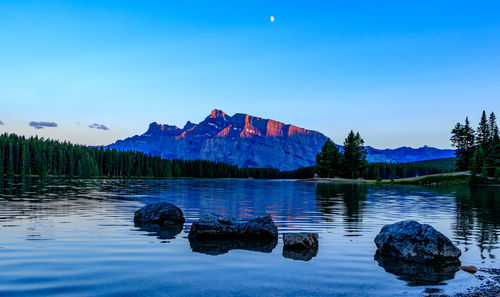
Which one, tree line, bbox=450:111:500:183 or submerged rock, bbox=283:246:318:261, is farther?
tree line, bbox=450:111:500:183

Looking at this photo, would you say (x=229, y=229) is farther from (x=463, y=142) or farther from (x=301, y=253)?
(x=463, y=142)

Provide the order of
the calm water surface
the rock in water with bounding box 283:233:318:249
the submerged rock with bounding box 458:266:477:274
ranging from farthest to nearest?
1. the rock in water with bounding box 283:233:318:249
2. the submerged rock with bounding box 458:266:477:274
3. the calm water surface

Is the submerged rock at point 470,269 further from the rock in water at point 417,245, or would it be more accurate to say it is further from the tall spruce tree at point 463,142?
the tall spruce tree at point 463,142

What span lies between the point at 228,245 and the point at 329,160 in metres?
155

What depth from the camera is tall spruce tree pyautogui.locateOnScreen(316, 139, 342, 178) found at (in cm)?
16825

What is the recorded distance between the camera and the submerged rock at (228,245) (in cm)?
1681

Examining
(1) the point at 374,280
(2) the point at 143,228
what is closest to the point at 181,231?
(2) the point at 143,228

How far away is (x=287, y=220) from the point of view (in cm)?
2872

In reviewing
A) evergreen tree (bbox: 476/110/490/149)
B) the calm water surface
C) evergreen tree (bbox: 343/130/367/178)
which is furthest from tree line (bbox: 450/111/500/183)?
the calm water surface

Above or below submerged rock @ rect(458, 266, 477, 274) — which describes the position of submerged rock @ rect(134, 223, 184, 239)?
below

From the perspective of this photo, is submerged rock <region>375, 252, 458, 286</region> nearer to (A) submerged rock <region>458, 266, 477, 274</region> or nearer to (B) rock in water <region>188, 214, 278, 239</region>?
(A) submerged rock <region>458, 266, 477, 274</region>

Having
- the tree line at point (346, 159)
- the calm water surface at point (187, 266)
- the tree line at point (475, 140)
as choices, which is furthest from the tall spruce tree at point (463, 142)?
the calm water surface at point (187, 266)

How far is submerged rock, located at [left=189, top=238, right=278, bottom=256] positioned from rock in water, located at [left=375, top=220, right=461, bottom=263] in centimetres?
547

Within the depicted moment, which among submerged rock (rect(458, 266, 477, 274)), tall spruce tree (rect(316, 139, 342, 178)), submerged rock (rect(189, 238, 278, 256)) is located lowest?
submerged rock (rect(189, 238, 278, 256))
